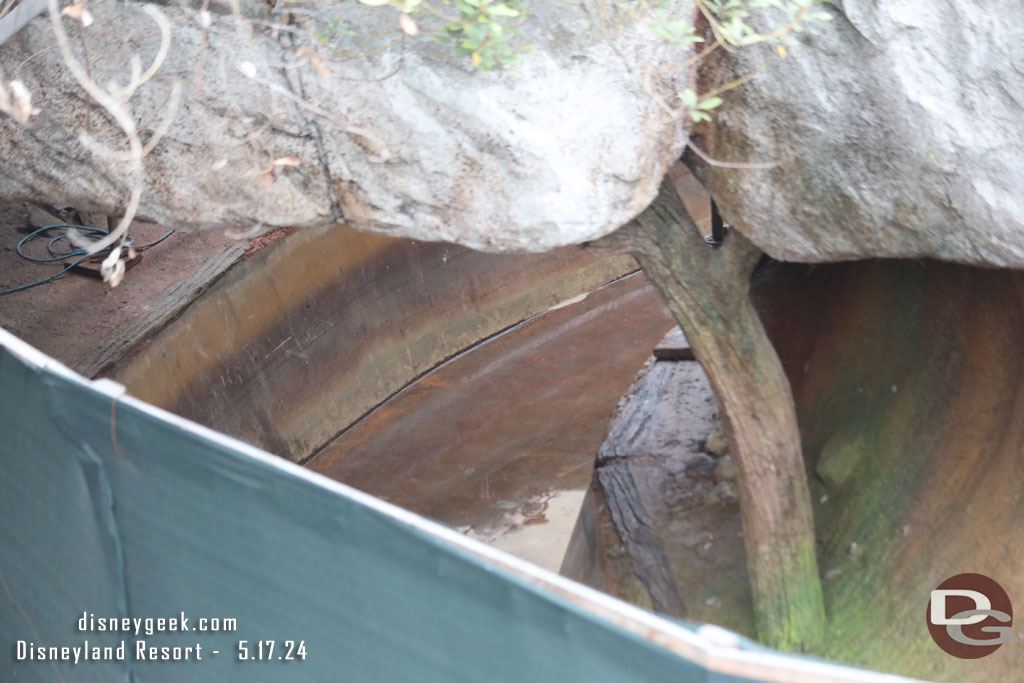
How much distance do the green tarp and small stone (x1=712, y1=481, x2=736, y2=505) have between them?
2752mm

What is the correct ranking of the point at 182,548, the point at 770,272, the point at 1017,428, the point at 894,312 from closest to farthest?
the point at 182,548 < the point at 1017,428 < the point at 894,312 < the point at 770,272

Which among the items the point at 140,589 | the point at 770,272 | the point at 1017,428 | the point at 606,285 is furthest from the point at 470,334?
the point at 140,589

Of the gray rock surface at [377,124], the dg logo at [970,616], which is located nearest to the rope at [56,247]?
the gray rock surface at [377,124]

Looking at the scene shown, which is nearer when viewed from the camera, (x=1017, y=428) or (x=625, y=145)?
(x=625, y=145)

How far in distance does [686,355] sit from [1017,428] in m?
2.12

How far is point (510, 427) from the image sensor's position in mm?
6211

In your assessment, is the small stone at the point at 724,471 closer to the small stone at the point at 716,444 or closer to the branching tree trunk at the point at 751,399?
the small stone at the point at 716,444

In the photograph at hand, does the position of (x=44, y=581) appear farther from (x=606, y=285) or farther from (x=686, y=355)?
(x=606, y=285)

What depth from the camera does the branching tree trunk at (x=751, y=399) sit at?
2992 millimetres

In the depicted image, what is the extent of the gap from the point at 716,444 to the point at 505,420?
7.13 ft

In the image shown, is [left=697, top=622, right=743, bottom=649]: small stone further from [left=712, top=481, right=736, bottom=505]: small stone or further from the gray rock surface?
[left=712, top=481, right=736, bottom=505]: small stone

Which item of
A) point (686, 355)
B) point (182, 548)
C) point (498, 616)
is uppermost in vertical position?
point (498, 616)

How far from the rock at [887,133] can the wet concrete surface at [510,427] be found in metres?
2.77

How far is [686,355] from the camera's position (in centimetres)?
509
